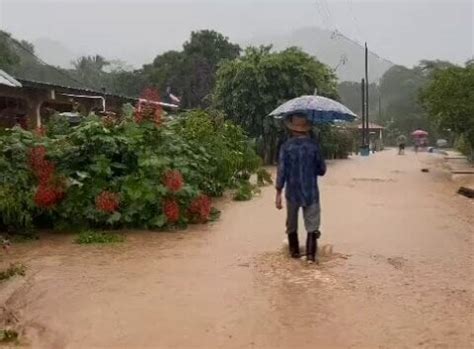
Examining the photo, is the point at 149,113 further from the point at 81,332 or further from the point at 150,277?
the point at 81,332

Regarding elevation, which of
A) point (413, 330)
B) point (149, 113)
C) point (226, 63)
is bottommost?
point (413, 330)

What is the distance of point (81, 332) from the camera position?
16.8 ft

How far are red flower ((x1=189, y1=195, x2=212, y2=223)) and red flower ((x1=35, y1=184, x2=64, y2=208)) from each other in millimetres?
2076

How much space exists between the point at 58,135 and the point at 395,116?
240 ft

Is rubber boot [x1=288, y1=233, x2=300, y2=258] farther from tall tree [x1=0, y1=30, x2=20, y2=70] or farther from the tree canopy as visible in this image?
tall tree [x1=0, y1=30, x2=20, y2=70]

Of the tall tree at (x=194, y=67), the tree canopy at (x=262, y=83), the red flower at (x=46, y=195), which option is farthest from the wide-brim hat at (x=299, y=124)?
the tall tree at (x=194, y=67)

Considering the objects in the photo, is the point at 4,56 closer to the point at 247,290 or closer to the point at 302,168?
the point at 302,168

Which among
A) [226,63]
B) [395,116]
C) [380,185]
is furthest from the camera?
[395,116]

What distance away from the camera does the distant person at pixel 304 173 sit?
7.48 m

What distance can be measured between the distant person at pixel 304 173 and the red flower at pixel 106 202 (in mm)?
2925

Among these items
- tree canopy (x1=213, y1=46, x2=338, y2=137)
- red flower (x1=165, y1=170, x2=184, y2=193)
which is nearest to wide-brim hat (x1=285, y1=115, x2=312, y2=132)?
red flower (x1=165, y1=170, x2=184, y2=193)

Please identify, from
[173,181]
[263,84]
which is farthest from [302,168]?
[263,84]

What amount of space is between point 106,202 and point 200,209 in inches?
64.4

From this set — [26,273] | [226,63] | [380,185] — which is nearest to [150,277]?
[26,273]
